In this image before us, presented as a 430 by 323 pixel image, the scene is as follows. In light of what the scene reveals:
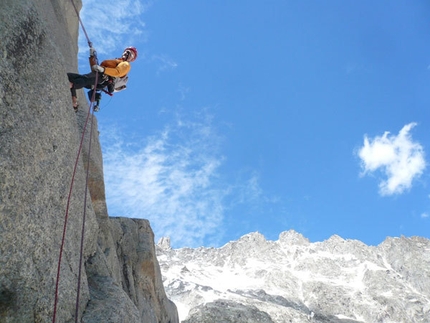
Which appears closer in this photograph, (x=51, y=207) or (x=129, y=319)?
(x=51, y=207)

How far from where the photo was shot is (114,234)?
1566 centimetres

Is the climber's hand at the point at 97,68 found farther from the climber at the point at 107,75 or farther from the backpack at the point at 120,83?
the backpack at the point at 120,83

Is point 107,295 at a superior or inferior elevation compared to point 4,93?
inferior

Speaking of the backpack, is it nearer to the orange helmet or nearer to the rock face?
the orange helmet

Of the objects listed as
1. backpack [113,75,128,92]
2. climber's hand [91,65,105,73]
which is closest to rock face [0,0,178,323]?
climber's hand [91,65,105,73]

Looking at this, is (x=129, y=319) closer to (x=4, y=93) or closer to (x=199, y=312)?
(x=4, y=93)

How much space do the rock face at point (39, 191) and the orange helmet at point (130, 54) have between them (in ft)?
12.6

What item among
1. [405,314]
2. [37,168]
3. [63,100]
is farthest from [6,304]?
[405,314]

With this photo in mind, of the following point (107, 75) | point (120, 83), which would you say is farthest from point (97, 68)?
point (120, 83)

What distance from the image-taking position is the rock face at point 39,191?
664cm

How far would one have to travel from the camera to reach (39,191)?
765 cm

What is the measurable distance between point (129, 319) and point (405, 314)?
8723 inches

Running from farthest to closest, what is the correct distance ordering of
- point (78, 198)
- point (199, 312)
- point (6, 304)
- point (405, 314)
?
point (405, 314)
point (199, 312)
point (78, 198)
point (6, 304)

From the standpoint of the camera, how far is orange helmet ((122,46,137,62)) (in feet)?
47.0
